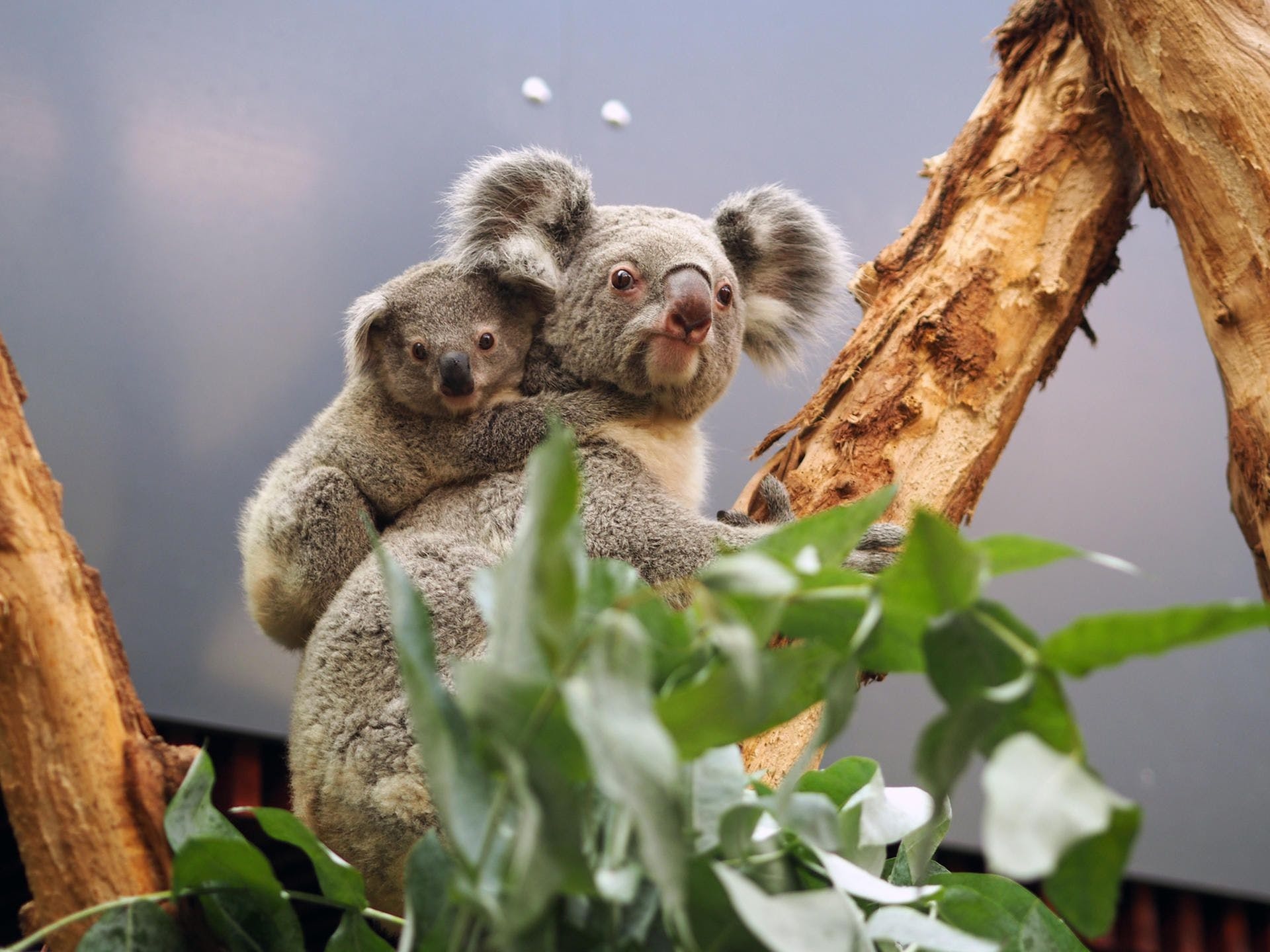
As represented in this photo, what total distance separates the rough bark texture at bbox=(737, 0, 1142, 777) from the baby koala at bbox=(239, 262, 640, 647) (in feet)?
1.65

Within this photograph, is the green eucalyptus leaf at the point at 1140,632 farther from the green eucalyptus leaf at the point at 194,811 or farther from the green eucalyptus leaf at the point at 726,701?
the green eucalyptus leaf at the point at 194,811

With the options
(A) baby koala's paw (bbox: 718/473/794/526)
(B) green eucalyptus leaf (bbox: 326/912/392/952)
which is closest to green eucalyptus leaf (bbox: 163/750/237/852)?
(B) green eucalyptus leaf (bbox: 326/912/392/952)

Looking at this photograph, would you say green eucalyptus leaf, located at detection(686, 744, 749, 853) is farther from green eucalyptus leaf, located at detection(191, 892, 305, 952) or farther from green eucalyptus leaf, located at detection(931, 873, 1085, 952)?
green eucalyptus leaf, located at detection(191, 892, 305, 952)

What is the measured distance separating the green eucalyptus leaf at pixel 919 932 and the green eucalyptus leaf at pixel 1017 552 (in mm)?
280

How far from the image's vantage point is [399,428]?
1.92m

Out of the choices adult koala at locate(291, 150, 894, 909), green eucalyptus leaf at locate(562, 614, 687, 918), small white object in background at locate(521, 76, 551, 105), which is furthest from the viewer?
small white object in background at locate(521, 76, 551, 105)

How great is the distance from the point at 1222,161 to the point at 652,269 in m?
1.09

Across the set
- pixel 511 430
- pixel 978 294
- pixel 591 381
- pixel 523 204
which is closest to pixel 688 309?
pixel 591 381

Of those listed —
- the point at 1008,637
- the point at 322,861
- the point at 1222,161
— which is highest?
the point at 1222,161

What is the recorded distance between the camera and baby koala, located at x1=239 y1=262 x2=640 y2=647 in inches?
71.3

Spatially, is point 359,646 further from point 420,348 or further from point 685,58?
point 685,58

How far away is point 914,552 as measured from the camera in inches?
24.5

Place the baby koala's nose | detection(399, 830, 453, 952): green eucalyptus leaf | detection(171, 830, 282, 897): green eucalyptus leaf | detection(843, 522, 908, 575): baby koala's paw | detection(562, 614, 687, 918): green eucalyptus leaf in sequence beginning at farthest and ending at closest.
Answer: the baby koala's nose < detection(843, 522, 908, 575): baby koala's paw < detection(171, 830, 282, 897): green eucalyptus leaf < detection(399, 830, 453, 952): green eucalyptus leaf < detection(562, 614, 687, 918): green eucalyptus leaf

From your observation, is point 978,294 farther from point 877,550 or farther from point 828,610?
point 828,610
